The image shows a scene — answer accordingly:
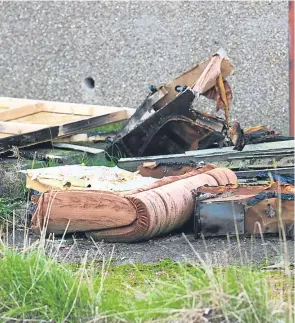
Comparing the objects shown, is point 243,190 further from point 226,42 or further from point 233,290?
point 226,42

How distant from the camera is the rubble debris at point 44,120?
807 centimetres

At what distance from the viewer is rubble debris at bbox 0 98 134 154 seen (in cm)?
807

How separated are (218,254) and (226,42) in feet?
18.2

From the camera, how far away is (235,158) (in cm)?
748

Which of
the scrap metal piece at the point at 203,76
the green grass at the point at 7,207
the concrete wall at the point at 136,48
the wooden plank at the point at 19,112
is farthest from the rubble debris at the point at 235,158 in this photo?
the concrete wall at the point at 136,48

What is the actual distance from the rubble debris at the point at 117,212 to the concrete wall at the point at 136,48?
441 cm

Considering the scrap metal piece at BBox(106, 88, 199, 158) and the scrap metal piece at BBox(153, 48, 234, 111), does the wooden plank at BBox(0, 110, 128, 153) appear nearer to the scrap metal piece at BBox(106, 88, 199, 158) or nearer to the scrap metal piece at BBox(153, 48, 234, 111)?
the scrap metal piece at BBox(106, 88, 199, 158)

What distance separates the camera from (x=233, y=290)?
12.8 feet

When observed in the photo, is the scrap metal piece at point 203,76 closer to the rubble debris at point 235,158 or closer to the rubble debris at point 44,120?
the rubble debris at point 235,158

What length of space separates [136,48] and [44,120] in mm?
2121

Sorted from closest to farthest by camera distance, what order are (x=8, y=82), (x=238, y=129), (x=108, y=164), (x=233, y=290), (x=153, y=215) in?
(x=233, y=290), (x=153, y=215), (x=238, y=129), (x=108, y=164), (x=8, y=82)

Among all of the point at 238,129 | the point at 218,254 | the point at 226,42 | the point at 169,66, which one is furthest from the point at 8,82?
the point at 218,254

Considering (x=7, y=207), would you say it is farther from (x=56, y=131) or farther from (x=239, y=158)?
(x=239, y=158)

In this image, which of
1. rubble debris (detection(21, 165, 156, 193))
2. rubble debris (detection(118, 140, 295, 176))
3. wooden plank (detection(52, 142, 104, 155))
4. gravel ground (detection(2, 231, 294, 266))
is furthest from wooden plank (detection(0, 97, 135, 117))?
gravel ground (detection(2, 231, 294, 266))
